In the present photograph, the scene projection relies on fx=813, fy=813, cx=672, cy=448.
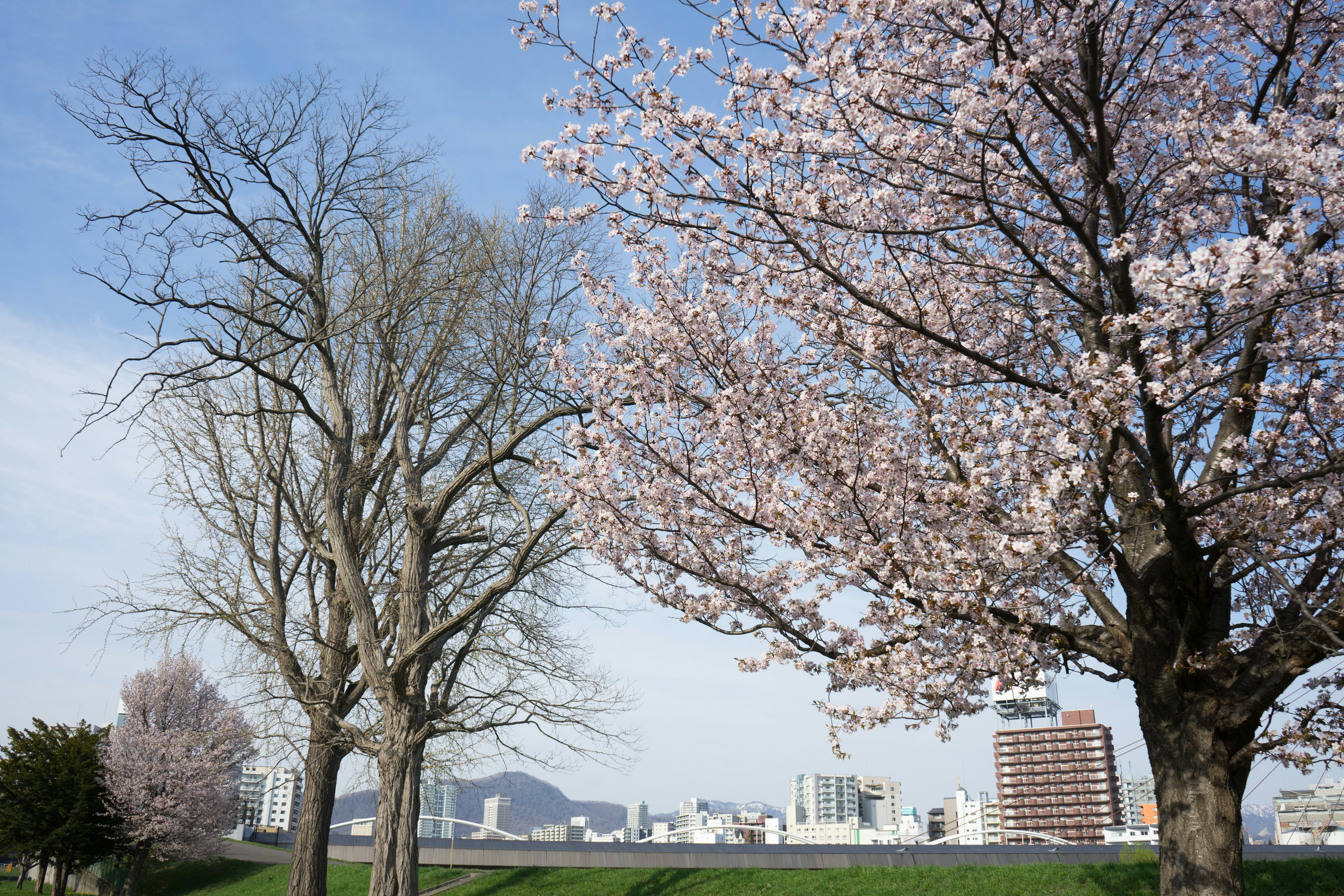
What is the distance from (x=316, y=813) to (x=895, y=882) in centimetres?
994

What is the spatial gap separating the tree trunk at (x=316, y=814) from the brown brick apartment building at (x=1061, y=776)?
481 feet

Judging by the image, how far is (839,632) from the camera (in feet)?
23.8

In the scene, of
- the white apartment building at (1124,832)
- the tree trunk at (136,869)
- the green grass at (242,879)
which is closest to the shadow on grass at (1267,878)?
the green grass at (242,879)

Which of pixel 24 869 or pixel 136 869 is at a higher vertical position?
pixel 136 869

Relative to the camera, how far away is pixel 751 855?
16.5 meters

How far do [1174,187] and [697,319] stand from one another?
3741 millimetres

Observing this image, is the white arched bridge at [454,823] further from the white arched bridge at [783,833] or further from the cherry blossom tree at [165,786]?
the cherry blossom tree at [165,786]

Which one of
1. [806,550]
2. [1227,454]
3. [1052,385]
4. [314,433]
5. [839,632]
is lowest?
[839,632]

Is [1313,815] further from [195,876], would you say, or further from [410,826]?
[410,826]

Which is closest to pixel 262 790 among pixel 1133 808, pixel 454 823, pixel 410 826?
pixel 454 823

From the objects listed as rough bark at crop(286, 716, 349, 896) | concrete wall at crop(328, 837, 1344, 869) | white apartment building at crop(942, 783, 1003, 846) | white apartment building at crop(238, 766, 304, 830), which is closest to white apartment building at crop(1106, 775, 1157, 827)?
white apartment building at crop(942, 783, 1003, 846)

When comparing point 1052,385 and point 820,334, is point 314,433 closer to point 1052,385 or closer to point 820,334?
point 820,334

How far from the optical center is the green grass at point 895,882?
9.76 m

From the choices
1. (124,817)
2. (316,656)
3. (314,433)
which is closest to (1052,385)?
(314,433)
